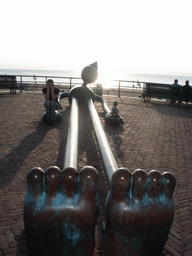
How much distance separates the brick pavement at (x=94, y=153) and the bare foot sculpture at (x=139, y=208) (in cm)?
64

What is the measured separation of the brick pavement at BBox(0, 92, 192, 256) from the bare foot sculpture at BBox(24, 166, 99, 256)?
58cm

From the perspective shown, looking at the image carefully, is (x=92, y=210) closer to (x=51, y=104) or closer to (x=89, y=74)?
(x=51, y=104)

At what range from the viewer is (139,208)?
1.88 metres

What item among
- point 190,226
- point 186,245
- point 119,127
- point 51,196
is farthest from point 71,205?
point 119,127

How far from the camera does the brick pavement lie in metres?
2.71

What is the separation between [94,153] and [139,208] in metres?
3.10

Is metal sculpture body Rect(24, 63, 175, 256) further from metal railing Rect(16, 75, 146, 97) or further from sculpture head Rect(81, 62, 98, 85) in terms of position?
metal railing Rect(16, 75, 146, 97)

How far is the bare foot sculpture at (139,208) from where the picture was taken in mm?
1882

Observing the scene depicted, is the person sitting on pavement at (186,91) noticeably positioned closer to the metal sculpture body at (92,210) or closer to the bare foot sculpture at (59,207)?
the metal sculpture body at (92,210)

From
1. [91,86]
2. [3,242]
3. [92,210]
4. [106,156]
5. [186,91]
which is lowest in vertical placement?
[3,242]

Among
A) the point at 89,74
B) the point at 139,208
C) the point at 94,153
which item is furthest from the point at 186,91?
the point at 139,208

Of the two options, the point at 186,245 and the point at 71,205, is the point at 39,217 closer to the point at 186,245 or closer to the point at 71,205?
the point at 71,205

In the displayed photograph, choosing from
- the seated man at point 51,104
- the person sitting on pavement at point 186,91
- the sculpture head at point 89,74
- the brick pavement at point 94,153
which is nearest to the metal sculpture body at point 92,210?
the brick pavement at point 94,153

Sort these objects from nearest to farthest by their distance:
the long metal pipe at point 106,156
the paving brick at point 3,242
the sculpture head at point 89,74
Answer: the paving brick at point 3,242
the long metal pipe at point 106,156
the sculpture head at point 89,74
